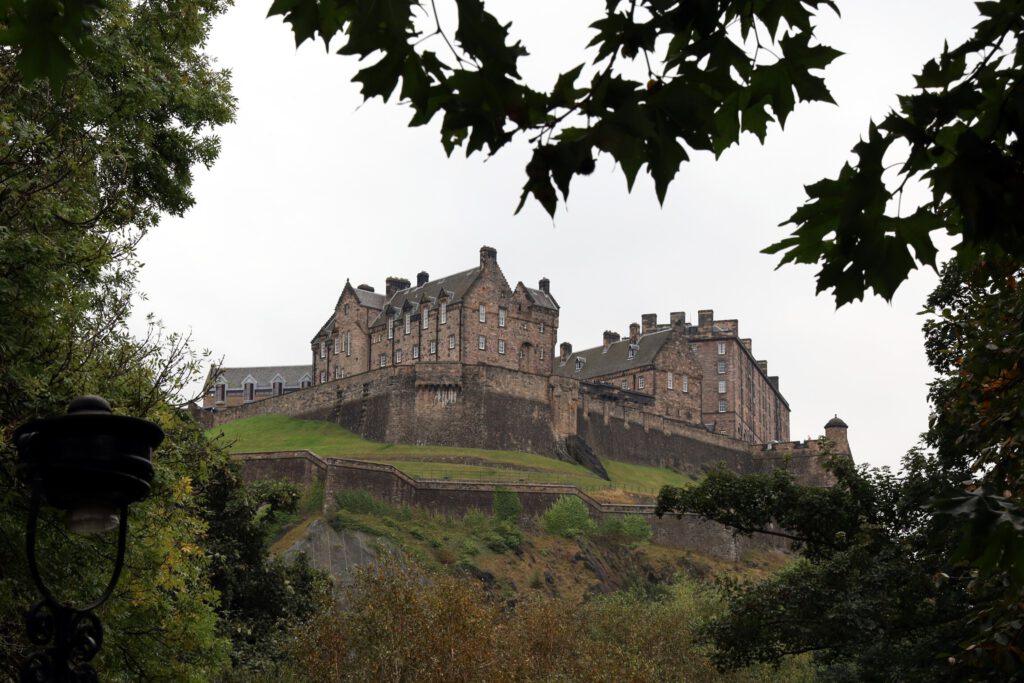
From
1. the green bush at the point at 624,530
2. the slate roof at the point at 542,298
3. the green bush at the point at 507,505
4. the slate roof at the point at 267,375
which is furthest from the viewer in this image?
the slate roof at the point at 267,375

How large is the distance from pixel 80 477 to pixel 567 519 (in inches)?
2470

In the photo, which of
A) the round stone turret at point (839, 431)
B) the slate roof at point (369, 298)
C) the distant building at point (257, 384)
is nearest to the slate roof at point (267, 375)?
the distant building at point (257, 384)

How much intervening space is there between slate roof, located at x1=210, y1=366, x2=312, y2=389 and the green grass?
26257 mm

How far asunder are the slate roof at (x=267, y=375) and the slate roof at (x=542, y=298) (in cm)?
3246

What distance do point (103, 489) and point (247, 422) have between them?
8399cm

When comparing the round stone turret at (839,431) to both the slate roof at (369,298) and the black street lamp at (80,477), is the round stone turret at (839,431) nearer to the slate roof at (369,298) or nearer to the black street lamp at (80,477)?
the slate roof at (369,298)

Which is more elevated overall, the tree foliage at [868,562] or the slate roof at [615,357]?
the slate roof at [615,357]

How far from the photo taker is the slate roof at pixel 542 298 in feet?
292

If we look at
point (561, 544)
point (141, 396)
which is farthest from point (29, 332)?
point (561, 544)

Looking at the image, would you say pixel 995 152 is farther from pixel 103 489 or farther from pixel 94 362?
pixel 94 362

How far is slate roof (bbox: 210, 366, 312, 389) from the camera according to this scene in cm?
11638

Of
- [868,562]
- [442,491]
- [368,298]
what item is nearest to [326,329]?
[368,298]

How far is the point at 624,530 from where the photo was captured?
71.4m

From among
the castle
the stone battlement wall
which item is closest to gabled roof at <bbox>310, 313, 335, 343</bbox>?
the castle
